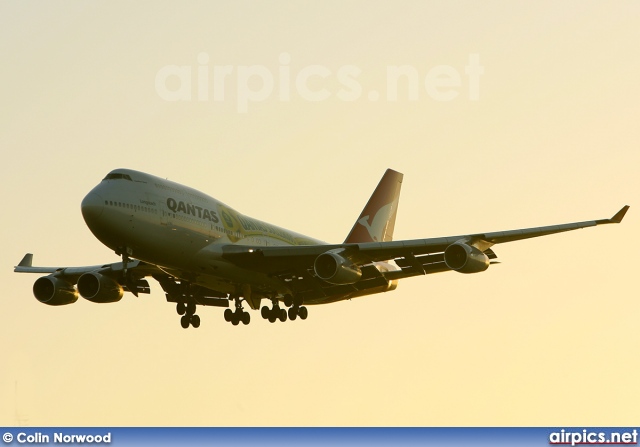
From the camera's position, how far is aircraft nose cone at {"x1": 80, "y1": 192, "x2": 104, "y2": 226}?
173 feet

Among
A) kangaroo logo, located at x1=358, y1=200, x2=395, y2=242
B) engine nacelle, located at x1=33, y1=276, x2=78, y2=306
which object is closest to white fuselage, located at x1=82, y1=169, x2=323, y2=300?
engine nacelle, located at x1=33, y1=276, x2=78, y2=306

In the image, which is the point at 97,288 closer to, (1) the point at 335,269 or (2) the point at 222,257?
(2) the point at 222,257

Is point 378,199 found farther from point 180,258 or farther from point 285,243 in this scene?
point 180,258

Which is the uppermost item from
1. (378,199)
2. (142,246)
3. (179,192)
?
(378,199)

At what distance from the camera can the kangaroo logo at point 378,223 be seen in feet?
239

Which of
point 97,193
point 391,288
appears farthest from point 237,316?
point 97,193

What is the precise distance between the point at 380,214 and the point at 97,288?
1912cm

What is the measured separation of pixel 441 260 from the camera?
196 feet

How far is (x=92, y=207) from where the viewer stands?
52.9 metres

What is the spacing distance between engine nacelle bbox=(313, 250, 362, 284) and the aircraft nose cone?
11.0m

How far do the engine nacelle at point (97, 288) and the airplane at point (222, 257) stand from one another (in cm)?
5

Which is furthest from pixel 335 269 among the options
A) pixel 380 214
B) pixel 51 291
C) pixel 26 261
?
pixel 26 261

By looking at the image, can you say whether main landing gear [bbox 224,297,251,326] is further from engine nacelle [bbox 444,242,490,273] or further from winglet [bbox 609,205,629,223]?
winglet [bbox 609,205,629,223]

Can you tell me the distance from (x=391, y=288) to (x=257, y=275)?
920cm
